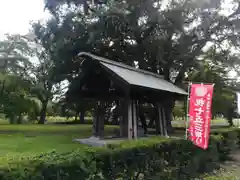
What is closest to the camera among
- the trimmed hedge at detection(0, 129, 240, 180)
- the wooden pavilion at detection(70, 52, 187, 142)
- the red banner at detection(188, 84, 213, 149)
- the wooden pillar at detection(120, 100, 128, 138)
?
the trimmed hedge at detection(0, 129, 240, 180)

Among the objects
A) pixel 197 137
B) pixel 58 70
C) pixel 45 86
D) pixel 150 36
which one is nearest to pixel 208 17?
pixel 150 36

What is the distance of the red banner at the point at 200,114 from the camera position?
5738 mm

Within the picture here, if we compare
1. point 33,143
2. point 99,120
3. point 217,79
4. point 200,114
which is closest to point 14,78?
point 33,143

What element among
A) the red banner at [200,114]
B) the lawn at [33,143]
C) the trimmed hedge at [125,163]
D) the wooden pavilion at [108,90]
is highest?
the wooden pavilion at [108,90]

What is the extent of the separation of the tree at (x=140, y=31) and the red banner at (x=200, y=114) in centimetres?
778

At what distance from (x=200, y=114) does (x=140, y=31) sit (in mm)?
10320

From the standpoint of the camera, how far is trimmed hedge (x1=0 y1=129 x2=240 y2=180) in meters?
3.11

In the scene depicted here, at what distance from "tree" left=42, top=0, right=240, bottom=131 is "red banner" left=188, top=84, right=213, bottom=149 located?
7.78 m

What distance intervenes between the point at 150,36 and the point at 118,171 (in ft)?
39.1

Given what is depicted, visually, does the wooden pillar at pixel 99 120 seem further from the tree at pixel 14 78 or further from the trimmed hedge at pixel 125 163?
the tree at pixel 14 78

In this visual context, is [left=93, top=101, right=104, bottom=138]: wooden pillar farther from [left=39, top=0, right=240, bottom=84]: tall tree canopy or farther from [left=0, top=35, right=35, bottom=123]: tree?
[left=0, top=35, right=35, bottom=123]: tree

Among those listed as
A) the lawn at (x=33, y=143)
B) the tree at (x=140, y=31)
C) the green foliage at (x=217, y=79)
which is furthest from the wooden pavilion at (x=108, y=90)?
the green foliage at (x=217, y=79)

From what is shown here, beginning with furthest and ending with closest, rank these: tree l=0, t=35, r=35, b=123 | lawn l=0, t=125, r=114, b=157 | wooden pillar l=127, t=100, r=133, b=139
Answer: tree l=0, t=35, r=35, b=123 → wooden pillar l=127, t=100, r=133, b=139 → lawn l=0, t=125, r=114, b=157

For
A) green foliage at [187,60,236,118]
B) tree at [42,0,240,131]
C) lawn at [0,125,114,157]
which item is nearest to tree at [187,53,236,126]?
green foliage at [187,60,236,118]
